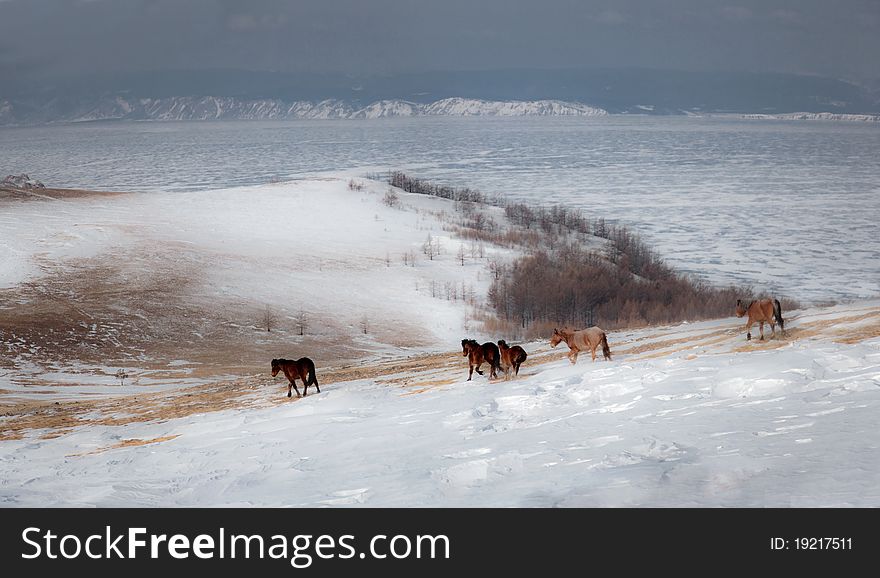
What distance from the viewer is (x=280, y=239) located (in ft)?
290

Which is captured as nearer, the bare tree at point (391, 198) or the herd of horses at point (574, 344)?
the herd of horses at point (574, 344)

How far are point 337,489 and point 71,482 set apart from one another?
4940mm

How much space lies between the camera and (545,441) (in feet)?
38.7

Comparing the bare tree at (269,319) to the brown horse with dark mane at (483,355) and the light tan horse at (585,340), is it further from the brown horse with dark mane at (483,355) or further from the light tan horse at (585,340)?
the light tan horse at (585,340)

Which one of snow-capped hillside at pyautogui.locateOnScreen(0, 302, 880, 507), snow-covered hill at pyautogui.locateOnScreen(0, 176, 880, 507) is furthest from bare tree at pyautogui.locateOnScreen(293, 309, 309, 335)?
snow-capped hillside at pyautogui.locateOnScreen(0, 302, 880, 507)

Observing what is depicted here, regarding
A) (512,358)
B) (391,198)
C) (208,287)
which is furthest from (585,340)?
(391,198)

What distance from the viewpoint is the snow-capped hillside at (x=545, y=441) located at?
9.34 metres

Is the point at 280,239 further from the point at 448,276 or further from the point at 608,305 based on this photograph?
the point at 608,305

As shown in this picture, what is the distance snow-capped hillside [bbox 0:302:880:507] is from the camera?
368 inches

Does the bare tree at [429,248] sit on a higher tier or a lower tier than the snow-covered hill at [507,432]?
higher

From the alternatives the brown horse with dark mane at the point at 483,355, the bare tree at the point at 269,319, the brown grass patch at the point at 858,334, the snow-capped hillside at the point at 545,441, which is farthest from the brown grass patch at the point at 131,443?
the bare tree at the point at 269,319

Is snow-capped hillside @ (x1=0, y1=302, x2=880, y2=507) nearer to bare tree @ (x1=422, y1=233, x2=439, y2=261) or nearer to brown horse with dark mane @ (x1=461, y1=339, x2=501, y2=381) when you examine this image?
brown horse with dark mane @ (x1=461, y1=339, x2=501, y2=381)

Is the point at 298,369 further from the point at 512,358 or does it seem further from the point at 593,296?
the point at 593,296
